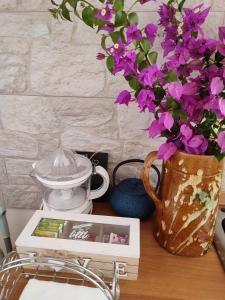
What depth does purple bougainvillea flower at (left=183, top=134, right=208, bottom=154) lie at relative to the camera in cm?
49

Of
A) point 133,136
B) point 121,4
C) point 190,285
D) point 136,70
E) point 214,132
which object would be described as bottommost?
point 190,285

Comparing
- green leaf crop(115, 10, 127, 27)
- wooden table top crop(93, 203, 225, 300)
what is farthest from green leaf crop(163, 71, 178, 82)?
wooden table top crop(93, 203, 225, 300)

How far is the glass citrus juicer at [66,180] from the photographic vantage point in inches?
25.5

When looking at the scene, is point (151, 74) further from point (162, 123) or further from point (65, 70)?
point (65, 70)

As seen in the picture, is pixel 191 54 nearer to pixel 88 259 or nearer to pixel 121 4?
pixel 121 4

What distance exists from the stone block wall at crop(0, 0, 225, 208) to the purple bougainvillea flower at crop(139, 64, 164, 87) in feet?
1.03

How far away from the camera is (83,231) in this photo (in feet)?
1.94

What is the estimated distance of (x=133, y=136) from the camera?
792mm

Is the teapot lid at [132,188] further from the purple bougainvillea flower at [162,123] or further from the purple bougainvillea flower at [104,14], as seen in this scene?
the purple bougainvillea flower at [104,14]

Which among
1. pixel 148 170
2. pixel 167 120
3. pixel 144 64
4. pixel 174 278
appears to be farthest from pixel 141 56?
pixel 174 278

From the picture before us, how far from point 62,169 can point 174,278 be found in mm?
368

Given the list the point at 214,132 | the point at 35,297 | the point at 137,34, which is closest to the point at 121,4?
the point at 137,34

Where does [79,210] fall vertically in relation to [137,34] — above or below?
below

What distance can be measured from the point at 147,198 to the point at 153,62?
0.37m
